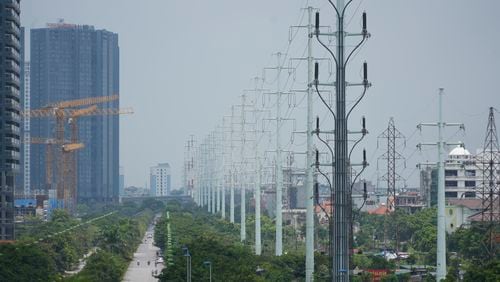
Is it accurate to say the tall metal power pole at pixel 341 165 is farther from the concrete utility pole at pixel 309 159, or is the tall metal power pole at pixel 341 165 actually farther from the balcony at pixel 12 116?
the balcony at pixel 12 116

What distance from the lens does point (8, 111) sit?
79062mm

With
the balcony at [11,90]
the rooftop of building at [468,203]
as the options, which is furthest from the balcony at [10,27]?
the rooftop of building at [468,203]

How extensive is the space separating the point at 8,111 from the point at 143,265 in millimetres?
14398

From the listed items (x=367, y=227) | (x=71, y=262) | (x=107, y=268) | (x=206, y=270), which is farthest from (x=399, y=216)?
(x=206, y=270)

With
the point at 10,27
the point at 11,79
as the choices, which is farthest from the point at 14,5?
the point at 11,79

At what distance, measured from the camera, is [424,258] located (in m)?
66.3

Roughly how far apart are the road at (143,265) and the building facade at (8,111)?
931 cm

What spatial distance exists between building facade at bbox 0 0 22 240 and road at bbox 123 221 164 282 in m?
9.31

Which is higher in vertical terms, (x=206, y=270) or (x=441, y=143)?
(x=441, y=143)

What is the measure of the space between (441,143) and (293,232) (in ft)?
162

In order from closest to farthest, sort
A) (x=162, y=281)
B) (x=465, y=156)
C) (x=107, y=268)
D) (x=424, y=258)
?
1. (x=162, y=281)
2. (x=107, y=268)
3. (x=424, y=258)
4. (x=465, y=156)

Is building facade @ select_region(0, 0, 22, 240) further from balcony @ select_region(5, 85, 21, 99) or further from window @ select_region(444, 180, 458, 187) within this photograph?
window @ select_region(444, 180, 458, 187)

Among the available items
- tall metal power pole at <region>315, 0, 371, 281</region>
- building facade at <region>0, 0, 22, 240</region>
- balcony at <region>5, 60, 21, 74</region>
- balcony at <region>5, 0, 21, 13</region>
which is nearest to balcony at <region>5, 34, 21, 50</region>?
building facade at <region>0, 0, 22, 240</region>

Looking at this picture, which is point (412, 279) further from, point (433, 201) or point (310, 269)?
point (433, 201)
